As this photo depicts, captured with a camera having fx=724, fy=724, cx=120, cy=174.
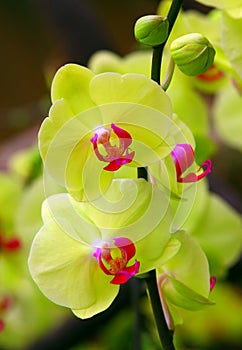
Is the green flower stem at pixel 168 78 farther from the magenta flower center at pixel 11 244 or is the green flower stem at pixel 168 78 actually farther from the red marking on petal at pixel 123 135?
the magenta flower center at pixel 11 244

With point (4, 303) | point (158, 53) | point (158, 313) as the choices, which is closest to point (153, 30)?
point (158, 53)

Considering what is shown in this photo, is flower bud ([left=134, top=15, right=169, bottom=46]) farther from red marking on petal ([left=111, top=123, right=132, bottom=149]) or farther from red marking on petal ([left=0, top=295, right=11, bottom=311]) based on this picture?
red marking on petal ([left=0, top=295, right=11, bottom=311])

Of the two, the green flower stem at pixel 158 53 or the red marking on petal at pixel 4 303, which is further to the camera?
the red marking on petal at pixel 4 303

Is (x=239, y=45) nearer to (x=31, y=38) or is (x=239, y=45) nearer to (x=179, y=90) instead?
(x=179, y=90)

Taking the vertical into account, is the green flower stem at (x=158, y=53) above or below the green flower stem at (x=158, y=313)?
above

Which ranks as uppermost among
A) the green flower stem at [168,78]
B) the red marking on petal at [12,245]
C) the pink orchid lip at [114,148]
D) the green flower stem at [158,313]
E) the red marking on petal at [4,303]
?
the green flower stem at [168,78]

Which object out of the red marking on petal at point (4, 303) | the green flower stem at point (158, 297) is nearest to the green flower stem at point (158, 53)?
the green flower stem at point (158, 297)

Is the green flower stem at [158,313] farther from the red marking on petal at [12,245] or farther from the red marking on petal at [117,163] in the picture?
the red marking on petal at [12,245]
